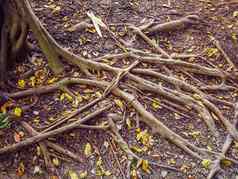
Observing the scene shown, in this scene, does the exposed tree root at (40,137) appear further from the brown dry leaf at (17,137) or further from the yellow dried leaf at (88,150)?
the yellow dried leaf at (88,150)

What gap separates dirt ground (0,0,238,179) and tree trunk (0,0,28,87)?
0.46 ft

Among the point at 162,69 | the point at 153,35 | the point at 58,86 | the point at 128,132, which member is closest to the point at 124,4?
the point at 153,35

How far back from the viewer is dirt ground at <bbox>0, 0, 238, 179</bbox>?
3416 millimetres

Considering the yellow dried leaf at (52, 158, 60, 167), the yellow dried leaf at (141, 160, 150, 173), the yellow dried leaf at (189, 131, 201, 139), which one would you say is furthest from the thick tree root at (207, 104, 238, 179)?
the yellow dried leaf at (52, 158, 60, 167)

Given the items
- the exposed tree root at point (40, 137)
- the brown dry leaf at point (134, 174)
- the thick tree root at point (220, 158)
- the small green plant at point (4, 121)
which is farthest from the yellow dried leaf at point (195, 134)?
the small green plant at point (4, 121)

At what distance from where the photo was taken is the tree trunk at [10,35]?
3.79m

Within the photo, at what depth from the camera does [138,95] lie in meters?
3.82

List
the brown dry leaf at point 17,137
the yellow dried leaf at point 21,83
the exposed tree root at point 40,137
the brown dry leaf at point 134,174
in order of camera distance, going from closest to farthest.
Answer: the brown dry leaf at point 134,174 < the exposed tree root at point 40,137 < the brown dry leaf at point 17,137 < the yellow dried leaf at point 21,83

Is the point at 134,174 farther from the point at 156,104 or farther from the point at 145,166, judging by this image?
the point at 156,104

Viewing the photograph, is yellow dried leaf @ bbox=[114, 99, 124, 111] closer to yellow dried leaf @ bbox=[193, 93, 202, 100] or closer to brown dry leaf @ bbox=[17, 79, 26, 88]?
yellow dried leaf @ bbox=[193, 93, 202, 100]

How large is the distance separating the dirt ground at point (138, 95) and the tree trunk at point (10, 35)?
140 millimetres

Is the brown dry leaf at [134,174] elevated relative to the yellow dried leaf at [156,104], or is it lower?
lower

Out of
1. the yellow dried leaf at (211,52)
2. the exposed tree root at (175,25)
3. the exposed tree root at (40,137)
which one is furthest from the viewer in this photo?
the exposed tree root at (175,25)

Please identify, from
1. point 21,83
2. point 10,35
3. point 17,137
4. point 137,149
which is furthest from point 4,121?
point 137,149
